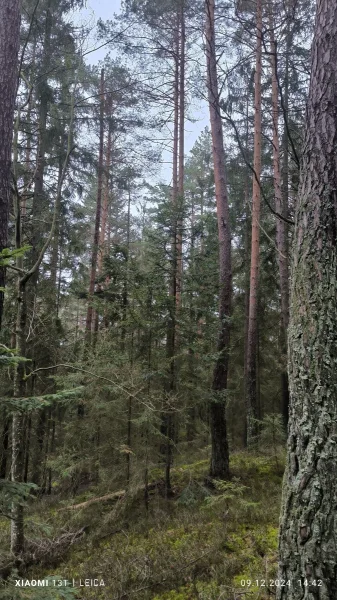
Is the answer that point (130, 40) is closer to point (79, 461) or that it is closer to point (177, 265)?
point (177, 265)

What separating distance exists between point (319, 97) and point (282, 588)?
10.7 ft

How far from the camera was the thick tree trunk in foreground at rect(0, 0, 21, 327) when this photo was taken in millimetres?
3486

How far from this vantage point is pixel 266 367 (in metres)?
15.0

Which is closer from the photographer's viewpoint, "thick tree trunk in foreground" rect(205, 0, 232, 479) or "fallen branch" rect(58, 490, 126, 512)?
"thick tree trunk in foreground" rect(205, 0, 232, 479)

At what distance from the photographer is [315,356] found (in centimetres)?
225

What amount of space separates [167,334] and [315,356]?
16.8 ft

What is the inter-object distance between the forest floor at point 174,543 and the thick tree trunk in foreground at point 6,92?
325cm

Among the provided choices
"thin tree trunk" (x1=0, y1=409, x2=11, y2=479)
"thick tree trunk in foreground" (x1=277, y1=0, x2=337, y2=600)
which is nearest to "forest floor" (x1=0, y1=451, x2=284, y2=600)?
"thin tree trunk" (x1=0, y1=409, x2=11, y2=479)

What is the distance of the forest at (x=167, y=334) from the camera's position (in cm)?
238

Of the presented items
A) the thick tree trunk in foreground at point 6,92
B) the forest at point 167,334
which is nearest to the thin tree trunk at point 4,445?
the forest at point 167,334

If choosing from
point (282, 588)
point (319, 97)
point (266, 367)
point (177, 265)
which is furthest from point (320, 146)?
point (266, 367)

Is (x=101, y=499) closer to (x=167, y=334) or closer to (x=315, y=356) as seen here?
(x=167, y=334)

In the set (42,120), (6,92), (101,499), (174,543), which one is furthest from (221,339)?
(42,120)

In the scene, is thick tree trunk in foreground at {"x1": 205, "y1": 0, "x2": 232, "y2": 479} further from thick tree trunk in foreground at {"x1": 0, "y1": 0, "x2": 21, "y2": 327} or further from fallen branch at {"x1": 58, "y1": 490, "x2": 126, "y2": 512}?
thick tree trunk in foreground at {"x1": 0, "y1": 0, "x2": 21, "y2": 327}
